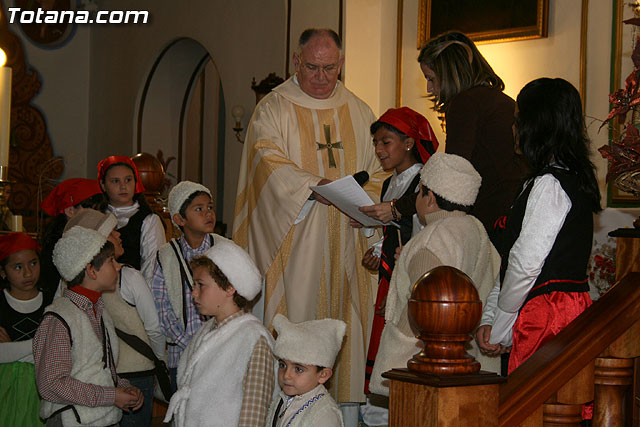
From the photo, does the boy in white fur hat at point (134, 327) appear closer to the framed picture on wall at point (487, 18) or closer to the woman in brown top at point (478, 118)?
the woman in brown top at point (478, 118)

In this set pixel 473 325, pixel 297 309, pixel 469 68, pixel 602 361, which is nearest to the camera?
pixel 473 325

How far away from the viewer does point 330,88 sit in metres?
4.54

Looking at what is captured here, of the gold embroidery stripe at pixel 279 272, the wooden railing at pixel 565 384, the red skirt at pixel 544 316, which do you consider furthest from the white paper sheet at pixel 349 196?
the wooden railing at pixel 565 384

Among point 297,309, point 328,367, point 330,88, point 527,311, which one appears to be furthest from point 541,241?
point 330,88

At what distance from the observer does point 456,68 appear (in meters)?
3.42

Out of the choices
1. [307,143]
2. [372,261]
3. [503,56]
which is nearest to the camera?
[372,261]

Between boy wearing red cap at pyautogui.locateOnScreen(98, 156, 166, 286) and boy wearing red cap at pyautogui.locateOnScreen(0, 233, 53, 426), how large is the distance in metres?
0.70

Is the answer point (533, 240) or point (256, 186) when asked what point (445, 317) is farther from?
point (256, 186)

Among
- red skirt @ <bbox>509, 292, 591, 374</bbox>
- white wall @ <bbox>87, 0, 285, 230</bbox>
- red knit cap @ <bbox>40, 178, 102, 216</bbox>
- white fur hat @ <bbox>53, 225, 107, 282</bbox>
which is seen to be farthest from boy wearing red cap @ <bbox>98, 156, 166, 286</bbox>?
white wall @ <bbox>87, 0, 285, 230</bbox>

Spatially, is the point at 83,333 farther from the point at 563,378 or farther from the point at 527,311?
the point at 563,378

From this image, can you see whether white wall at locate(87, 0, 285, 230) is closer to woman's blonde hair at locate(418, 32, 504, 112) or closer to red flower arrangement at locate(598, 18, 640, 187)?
woman's blonde hair at locate(418, 32, 504, 112)

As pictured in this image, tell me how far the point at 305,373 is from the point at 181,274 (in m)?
1.14

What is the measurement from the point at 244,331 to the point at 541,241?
1.06 meters

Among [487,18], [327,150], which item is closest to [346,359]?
[327,150]
